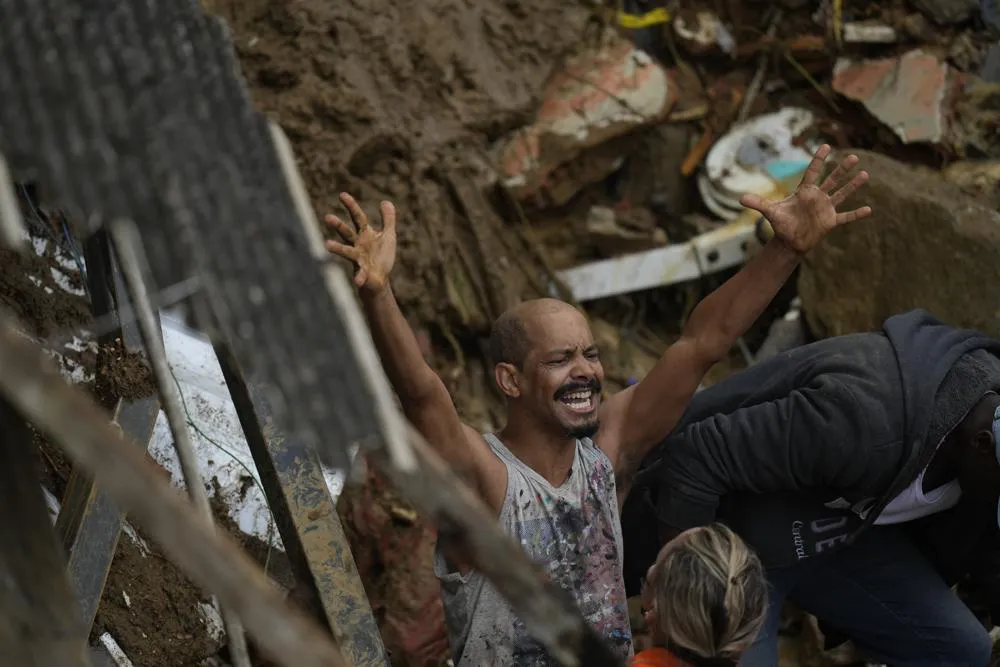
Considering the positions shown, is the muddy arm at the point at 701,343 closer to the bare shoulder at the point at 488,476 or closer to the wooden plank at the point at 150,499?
the bare shoulder at the point at 488,476

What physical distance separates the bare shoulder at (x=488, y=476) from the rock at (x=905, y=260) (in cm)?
262

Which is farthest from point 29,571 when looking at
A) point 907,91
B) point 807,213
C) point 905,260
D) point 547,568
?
point 907,91

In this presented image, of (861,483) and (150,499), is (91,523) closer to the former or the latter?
(150,499)

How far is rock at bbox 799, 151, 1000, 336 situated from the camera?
4.85 metres

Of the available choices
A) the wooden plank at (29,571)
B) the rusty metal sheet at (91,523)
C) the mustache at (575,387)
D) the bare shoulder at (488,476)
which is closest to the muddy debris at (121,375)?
the rusty metal sheet at (91,523)

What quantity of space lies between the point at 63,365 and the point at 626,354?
3.06 metres

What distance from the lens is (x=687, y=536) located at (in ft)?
9.46

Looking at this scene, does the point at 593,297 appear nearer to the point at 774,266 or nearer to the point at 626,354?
the point at 626,354

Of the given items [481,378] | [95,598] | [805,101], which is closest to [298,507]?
[95,598]

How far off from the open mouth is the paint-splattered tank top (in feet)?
0.51

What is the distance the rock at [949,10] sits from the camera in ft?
21.4

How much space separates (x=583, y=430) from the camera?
3254 mm

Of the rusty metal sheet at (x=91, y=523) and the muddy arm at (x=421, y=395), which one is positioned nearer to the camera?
the muddy arm at (x=421, y=395)

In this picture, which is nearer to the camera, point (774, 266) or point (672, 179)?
point (774, 266)
